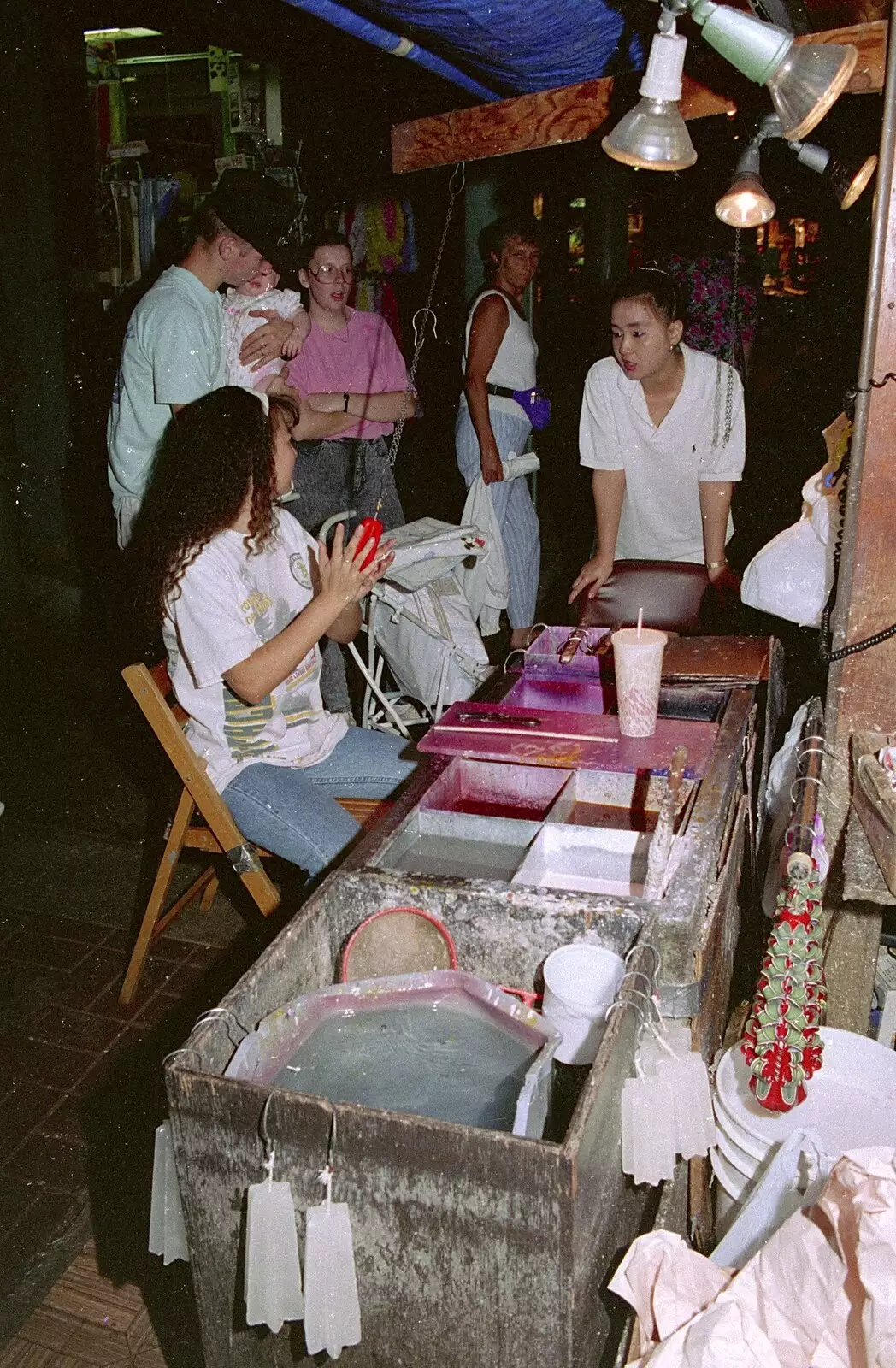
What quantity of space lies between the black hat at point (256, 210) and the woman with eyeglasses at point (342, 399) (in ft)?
2.25

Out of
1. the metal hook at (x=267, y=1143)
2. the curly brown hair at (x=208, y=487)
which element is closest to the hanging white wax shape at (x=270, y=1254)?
the metal hook at (x=267, y=1143)

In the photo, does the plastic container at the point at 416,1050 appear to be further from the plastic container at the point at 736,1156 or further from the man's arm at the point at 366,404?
the man's arm at the point at 366,404

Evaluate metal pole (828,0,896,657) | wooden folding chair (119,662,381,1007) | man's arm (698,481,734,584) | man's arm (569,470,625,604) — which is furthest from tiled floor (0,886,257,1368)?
man's arm (698,481,734,584)

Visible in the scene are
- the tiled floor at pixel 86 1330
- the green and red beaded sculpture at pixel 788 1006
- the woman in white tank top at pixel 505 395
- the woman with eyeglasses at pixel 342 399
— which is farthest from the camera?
the woman in white tank top at pixel 505 395

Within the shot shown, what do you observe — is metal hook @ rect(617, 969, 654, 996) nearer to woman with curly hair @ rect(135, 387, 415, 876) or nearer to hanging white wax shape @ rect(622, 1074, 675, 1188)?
hanging white wax shape @ rect(622, 1074, 675, 1188)

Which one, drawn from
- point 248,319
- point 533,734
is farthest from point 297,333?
point 533,734

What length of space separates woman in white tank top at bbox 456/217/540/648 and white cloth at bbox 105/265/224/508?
5.16 feet

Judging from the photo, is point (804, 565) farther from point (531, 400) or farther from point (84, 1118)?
point (531, 400)

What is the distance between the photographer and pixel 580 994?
6.10ft

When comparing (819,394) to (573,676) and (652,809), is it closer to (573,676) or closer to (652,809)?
(573,676)

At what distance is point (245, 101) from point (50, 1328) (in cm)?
691

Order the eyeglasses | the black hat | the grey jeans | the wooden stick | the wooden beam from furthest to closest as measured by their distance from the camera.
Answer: the grey jeans → the eyeglasses → the black hat → the wooden beam → the wooden stick

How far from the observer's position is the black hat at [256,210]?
415 centimetres

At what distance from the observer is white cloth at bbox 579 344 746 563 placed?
14.2 feet
